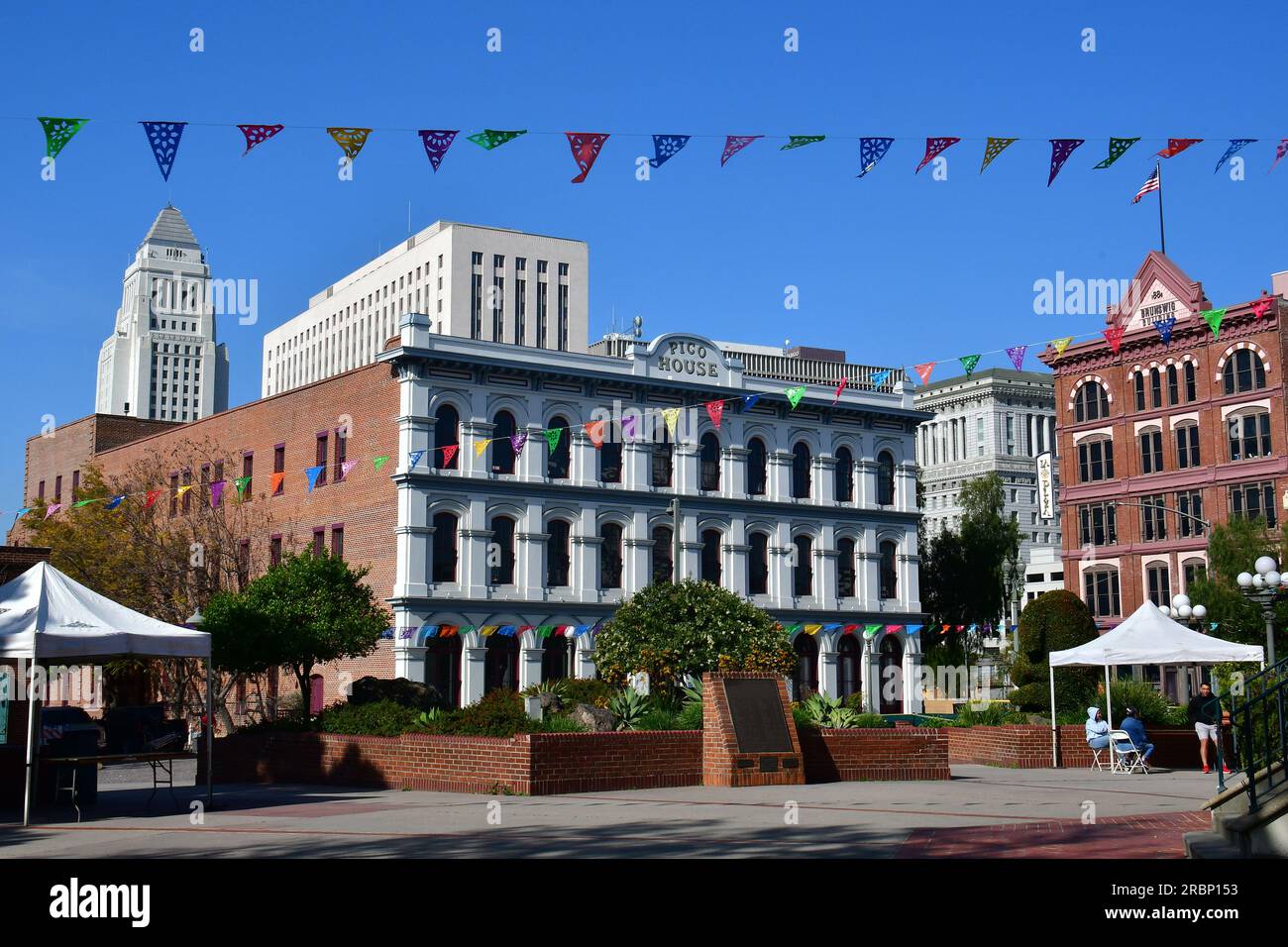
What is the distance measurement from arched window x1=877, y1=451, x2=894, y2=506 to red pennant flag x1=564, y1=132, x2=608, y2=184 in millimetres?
33495

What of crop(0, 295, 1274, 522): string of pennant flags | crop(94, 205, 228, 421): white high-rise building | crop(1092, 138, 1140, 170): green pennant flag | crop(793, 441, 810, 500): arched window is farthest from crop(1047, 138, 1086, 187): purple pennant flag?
crop(94, 205, 228, 421): white high-rise building

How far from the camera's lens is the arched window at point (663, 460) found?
48906 mm

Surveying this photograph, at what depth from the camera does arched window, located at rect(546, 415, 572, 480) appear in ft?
153

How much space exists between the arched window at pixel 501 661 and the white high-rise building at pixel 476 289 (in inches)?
3182

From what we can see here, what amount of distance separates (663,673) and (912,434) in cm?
3210

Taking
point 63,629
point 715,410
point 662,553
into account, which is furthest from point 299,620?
point 662,553

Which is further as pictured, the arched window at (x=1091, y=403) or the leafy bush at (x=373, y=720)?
the arched window at (x=1091, y=403)

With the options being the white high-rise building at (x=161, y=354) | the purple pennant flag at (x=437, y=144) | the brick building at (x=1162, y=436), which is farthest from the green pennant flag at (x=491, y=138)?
the white high-rise building at (x=161, y=354)

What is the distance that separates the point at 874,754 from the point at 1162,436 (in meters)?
41.7

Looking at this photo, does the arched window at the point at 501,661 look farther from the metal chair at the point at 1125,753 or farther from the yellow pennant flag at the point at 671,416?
the metal chair at the point at 1125,753

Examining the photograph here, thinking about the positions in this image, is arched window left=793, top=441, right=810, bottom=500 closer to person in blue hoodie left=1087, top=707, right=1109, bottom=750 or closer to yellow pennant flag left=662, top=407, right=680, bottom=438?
yellow pennant flag left=662, top=407, right=680, bottom=438

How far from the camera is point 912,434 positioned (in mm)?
54781

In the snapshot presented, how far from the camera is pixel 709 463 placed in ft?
164
